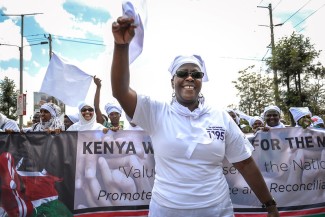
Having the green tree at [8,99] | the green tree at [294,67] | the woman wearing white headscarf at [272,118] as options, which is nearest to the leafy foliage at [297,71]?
the green tree at [294,67]

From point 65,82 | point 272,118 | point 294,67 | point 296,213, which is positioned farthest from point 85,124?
point 294,67

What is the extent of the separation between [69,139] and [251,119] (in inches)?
157

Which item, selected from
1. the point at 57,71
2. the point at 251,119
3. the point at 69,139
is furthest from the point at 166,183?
the point at 251,119

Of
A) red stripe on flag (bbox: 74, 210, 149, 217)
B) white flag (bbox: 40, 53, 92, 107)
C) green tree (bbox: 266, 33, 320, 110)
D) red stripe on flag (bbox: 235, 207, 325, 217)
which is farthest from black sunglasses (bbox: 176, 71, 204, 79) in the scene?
green tree (bbox: 266, 33, 320, 110)

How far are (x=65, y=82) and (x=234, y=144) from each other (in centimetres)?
286

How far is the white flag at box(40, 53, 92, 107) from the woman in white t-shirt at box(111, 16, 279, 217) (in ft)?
7.04

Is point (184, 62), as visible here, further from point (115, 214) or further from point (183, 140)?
point (115, 214)

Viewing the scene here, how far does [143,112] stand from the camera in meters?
2.18

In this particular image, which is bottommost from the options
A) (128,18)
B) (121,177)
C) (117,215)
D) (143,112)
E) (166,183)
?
Answer: (117,215)

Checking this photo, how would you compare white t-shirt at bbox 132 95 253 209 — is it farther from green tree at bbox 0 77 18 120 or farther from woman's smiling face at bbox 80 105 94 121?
green tree at bbox 0 77 18 120

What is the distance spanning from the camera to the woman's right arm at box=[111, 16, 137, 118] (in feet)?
6.10

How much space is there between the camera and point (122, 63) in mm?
1956

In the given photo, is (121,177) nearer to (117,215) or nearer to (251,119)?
(117,215)

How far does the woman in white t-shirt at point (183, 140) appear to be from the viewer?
2094mm
